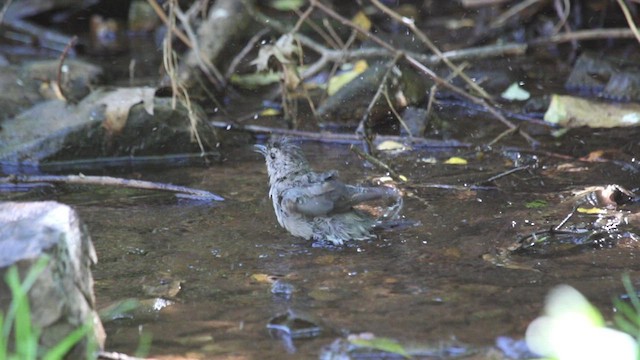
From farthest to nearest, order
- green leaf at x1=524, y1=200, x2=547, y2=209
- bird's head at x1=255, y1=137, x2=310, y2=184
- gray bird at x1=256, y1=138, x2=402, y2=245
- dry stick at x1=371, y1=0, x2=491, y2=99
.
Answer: dry stick at x1=371, y1=0, x2=491, y2=99 → bird's head at x1=255, y1=137, x2=310, y2=184 → green leaf at x1=524, y1=200, x2=547, y2=209 → gray bird at x1=256, y1=138, x2=402, y2=245

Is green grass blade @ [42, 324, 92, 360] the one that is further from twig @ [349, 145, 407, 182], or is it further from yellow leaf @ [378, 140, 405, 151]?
yellow leaf @ [378, 140, 405, 151]

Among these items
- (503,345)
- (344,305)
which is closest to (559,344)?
(503,345)

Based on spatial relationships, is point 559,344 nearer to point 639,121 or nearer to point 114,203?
point 114,203

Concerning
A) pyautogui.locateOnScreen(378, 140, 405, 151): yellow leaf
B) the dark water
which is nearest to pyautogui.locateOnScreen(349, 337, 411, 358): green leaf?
the dark water

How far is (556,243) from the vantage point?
5254 millimetres

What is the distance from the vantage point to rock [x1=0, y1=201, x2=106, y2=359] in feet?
10.9

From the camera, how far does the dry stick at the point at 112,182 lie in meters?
6.33

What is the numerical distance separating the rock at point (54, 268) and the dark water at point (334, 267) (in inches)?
22.0

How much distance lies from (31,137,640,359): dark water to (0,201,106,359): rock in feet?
1.84

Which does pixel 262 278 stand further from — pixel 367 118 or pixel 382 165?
pixel 367 118

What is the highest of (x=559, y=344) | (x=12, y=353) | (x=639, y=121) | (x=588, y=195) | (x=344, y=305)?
(x=639, y=121)

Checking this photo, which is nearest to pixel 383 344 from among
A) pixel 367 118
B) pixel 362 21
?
pixel 367 118

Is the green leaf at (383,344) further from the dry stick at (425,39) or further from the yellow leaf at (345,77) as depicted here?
the yellow leaf at (345,77)

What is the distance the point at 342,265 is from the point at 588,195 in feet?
5.82
